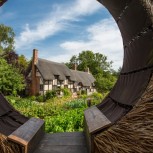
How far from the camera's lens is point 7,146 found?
223 centimetres

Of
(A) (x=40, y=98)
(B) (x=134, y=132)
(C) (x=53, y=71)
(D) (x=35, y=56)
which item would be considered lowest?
(A) (x=40, y=98)

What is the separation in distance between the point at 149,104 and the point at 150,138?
26 centimetres

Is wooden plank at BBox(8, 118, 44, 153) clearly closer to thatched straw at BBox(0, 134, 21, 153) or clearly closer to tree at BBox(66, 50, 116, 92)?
thatched straw at BBox(0, 134, 21, 153)

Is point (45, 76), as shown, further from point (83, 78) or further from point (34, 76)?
point (83, 78)

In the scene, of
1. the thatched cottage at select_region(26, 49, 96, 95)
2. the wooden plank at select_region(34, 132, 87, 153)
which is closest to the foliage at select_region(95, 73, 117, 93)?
the thatched cottage at select_region(26, 49, 96, 95)

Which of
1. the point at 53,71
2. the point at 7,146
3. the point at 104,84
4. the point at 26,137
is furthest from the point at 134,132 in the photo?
the point at 104,84

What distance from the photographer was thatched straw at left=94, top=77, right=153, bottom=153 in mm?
2055

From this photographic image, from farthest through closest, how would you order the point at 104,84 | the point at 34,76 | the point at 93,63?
1. the point at 93,63
2. the point at 104,84
3. the point at 34,76

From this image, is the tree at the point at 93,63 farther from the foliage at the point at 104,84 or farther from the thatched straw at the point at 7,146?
the thatched straw at the point at 7,146

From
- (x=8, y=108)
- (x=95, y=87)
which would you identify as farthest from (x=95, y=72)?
(x=8, y=108)

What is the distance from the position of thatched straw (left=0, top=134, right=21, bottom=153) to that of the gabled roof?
3526 cm

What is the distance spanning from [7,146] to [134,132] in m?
0.98

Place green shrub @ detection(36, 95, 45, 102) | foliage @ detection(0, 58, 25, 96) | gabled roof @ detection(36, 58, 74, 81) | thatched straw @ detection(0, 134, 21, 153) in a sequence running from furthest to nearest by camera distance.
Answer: gabled roof @ detection(36, 58, 74, 81), green shrub @ detection(36, 95, 45, 102), foliage @ detection(0, 58, 25, 96), thatched straw @ detection(0, 134, 21, 153)

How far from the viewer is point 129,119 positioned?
7.25ft
